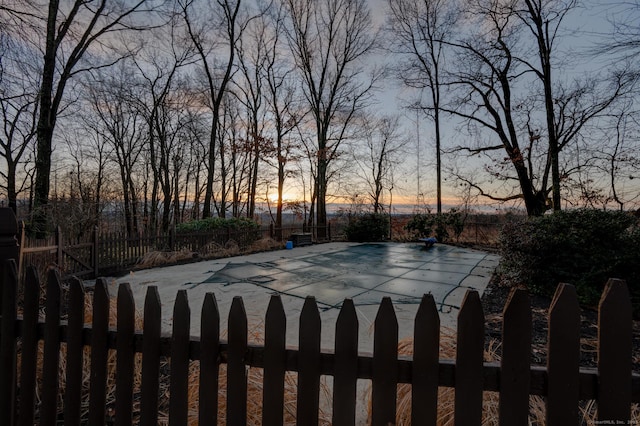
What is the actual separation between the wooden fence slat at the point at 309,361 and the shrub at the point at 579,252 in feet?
13.6

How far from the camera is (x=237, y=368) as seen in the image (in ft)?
4.12

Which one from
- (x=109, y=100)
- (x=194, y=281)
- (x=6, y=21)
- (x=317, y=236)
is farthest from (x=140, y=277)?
(x=109, y=100)

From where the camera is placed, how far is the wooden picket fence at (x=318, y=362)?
3.38 ft

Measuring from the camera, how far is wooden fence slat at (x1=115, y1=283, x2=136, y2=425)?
137cm

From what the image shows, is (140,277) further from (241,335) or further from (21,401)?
(241,335)

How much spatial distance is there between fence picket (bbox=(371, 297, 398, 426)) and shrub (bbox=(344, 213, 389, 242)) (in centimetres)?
1191

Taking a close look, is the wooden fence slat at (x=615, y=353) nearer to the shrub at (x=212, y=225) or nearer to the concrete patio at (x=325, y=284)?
the concrete patio at (x=325, y=284)

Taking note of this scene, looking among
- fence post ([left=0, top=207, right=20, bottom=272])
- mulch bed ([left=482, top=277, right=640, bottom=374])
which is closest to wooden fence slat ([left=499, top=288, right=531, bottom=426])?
mulch bed ([left=482, top=277, right=640, bottom=374])

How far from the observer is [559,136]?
32.6ft

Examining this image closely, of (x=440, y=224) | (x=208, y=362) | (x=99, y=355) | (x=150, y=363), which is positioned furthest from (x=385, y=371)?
(x=440, y=224)

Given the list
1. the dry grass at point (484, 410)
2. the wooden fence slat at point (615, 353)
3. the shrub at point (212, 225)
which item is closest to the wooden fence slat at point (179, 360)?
the dry grass at point (484, 410)

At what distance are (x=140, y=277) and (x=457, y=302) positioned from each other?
553 centimetres

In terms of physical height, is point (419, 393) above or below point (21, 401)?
above

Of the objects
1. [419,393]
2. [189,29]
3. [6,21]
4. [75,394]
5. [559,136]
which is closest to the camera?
[419,393]
